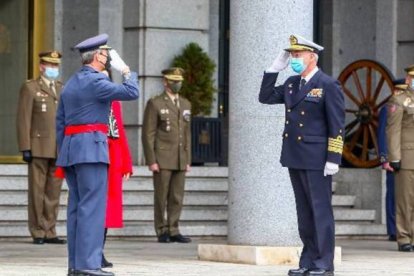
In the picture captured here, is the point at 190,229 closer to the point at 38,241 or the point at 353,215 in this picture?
the point at 38,241

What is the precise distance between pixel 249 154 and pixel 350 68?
7478 millimetres

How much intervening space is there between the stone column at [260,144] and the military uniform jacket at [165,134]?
4413mm

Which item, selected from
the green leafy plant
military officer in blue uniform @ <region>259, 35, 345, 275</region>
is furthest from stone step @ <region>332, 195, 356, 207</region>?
military officer in blue uniform @ <region>259, 35, 345, 275</region>

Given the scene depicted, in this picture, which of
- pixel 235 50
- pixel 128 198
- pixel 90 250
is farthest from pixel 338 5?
pixel 90 250

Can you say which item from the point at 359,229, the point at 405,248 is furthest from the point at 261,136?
the point at 359,229

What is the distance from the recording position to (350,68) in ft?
72.7

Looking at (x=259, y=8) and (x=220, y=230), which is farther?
(x=220, y=230)

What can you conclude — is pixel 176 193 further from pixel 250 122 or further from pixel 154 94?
pixel 250 122

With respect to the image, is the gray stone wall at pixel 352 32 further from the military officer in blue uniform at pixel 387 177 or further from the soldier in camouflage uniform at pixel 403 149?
the soldier in camouflage uniform at pixel 403 149

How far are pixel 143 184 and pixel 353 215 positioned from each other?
9.39 feet

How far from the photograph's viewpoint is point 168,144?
19547 mm

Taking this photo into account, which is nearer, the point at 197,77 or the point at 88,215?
the point at 88,215

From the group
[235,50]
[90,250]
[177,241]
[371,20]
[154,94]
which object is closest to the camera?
[90,250]

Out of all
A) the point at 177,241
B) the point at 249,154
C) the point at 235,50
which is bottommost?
the point at 177,241
